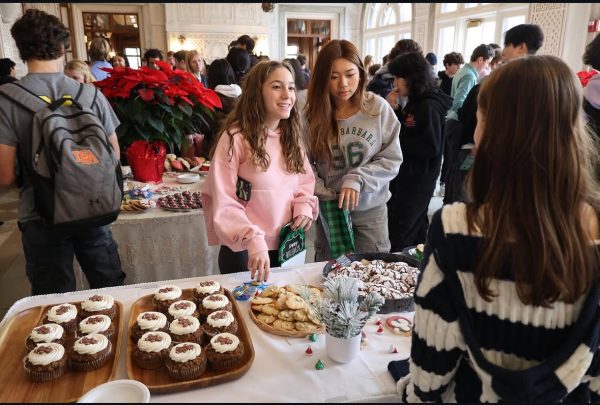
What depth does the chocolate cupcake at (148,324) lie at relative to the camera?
3.84 ft

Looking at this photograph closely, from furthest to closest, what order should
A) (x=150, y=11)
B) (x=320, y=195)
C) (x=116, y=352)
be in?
(x=150, y=11) < (x=320, y=195) < (x=116, y=352)

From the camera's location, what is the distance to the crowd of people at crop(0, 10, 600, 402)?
75cm

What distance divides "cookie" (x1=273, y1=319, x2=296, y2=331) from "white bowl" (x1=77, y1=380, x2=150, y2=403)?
41cm

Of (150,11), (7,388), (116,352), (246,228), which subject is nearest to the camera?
(7,388)

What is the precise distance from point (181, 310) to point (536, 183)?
965 millimetres

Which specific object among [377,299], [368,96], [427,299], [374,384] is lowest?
[374,384]

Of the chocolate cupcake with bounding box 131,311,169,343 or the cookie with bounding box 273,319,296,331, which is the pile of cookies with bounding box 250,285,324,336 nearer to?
the cookie with bounding box 273,319,296,331

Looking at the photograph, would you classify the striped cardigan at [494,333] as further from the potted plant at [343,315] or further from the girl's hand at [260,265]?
the girl's hand at [260,265]

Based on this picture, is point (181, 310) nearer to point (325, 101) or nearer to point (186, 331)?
point (186, 331)

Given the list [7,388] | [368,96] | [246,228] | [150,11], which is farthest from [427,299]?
[150,11]

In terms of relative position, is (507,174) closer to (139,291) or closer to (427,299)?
(427,299)

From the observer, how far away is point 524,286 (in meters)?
0.77

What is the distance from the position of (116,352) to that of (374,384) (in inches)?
25.6

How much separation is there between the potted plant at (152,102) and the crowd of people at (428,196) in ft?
1.36
